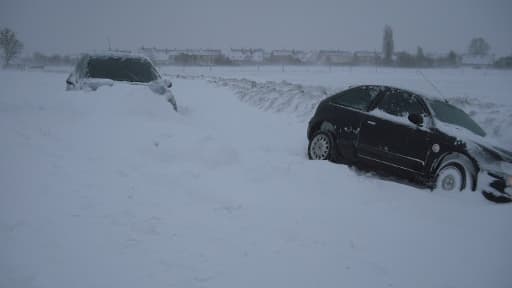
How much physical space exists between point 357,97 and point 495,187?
2.70 m

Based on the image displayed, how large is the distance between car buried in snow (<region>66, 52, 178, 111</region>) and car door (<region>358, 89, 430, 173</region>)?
520 centimetres

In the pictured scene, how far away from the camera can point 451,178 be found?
206 inches

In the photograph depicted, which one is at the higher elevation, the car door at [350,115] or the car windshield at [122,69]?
the car windshield at [122,69]

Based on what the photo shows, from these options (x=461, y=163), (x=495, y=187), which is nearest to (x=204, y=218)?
(x=461, y=163)

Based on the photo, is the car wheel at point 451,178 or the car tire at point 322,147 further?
the car tire at point 322,147

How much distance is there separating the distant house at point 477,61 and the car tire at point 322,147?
75.4m

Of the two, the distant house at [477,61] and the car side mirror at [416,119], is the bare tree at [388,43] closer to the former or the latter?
the distant house at [477,61]

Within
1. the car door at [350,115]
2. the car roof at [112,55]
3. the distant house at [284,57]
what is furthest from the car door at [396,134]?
the distant house at [284,57]

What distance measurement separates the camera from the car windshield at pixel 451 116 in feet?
18.6

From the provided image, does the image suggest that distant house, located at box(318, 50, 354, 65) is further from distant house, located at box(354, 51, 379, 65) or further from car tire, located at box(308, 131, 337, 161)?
car tire, located at box(308, 131, 337, 161)

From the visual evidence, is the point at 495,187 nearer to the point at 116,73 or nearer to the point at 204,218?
the point at 204,218

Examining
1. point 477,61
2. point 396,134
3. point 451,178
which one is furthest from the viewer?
point 477,61

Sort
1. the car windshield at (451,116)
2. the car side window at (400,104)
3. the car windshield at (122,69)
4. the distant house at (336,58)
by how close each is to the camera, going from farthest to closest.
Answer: the distant house at (336,58) < the car windshield at (122,69) < the car side window at (400,104) < the car windshield at (451,116)

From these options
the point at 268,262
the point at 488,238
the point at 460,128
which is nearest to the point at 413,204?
the point at 488,238
